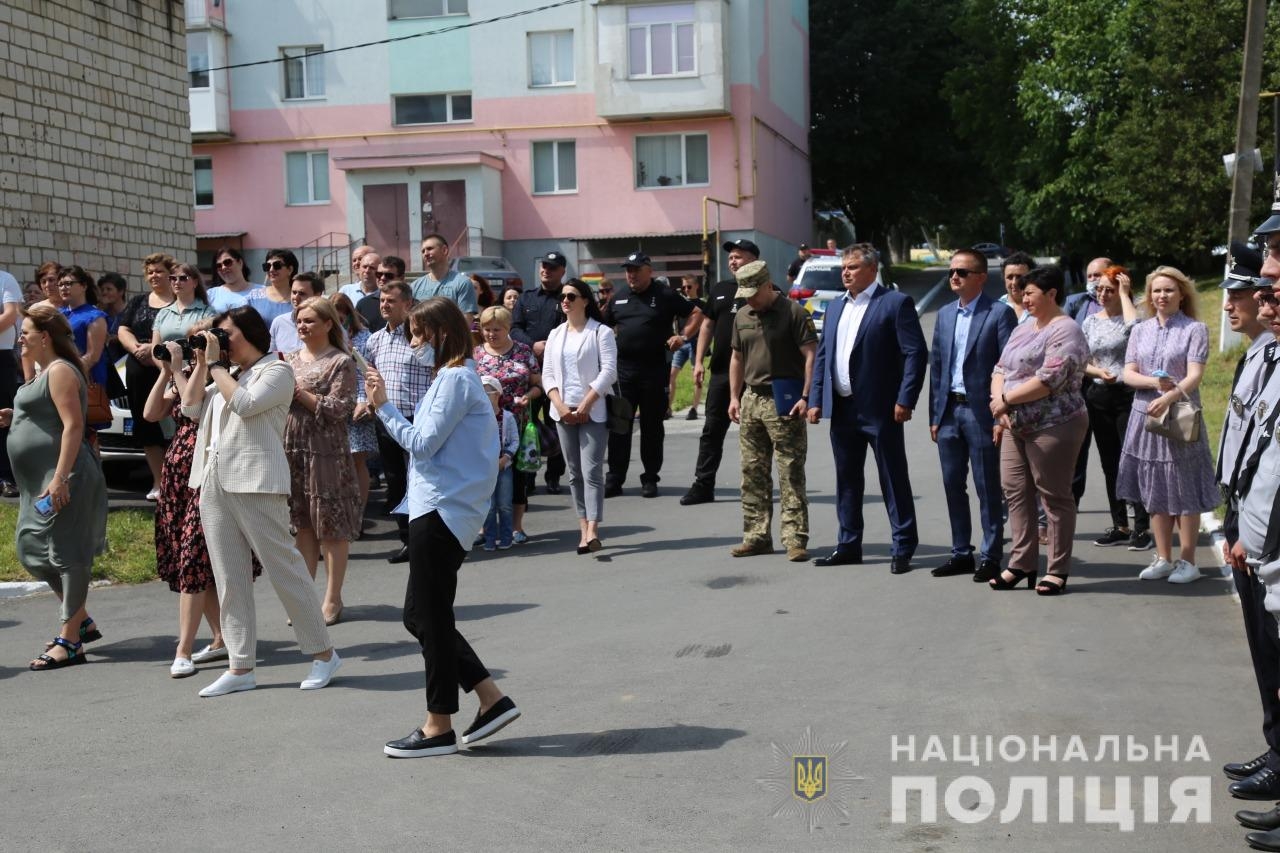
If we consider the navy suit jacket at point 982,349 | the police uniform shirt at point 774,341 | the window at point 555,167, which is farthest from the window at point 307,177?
the navy suit jacket at point 982,349

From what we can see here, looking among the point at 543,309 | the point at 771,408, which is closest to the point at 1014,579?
the point at 771,408

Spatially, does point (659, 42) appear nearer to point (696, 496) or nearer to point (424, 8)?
point (424, 8)

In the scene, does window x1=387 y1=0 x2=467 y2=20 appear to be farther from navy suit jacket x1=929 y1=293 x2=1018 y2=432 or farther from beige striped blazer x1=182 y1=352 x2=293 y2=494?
beige striped blazer x1=182 y1=352 x2=293 y2=494

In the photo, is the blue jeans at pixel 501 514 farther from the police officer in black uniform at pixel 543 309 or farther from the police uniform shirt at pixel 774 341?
the police uniform shirt at pixel 774 341

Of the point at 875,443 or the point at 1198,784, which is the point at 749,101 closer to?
the point at 875,443

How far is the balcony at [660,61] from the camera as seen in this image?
130ft

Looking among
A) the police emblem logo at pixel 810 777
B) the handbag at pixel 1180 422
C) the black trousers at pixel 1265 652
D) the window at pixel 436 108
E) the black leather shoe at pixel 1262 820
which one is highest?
the window at pixel 436 108

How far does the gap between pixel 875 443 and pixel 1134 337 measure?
181 centimetres

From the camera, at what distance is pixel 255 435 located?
738cm

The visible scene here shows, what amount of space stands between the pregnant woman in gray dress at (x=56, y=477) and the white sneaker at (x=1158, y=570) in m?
6.35

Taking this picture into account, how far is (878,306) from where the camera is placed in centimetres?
978

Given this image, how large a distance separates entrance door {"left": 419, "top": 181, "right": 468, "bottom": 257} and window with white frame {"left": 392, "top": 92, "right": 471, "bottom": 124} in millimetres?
2176

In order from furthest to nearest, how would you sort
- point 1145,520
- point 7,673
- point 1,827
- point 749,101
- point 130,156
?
point 749,101 → point 130,156 → point 1145,520 → point 7,673 → point 1,827

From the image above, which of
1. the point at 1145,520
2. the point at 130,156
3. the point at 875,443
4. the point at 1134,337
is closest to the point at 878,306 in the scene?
the point at 875,443
